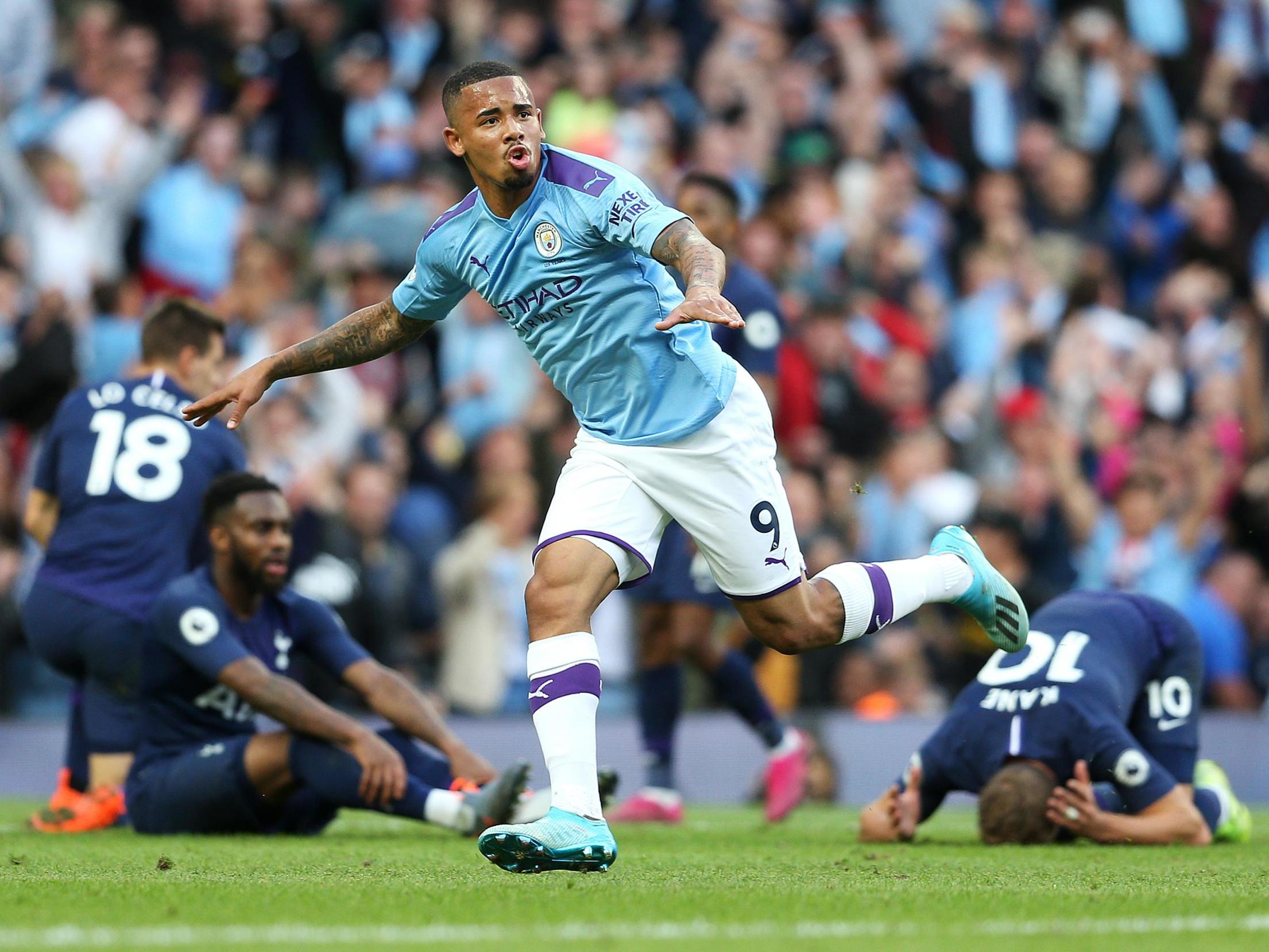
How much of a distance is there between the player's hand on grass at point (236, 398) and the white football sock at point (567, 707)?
120 centimetres

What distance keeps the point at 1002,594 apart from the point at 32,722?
250 inches

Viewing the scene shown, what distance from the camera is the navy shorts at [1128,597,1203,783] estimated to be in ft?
24.5

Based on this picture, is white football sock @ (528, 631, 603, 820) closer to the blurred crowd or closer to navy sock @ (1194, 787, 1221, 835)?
navy sock @ (1194, 787, 1221, 835)

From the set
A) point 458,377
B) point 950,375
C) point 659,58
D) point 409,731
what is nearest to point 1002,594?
point 409,731

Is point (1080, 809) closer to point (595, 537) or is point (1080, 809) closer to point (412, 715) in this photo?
point (595, 537)

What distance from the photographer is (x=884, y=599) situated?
608cm

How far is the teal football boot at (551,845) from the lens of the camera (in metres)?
5.21

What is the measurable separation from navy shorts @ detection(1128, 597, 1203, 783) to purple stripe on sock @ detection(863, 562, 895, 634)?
1841 mm

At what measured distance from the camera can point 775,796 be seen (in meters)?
8.72

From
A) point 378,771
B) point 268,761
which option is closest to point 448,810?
point 378,771

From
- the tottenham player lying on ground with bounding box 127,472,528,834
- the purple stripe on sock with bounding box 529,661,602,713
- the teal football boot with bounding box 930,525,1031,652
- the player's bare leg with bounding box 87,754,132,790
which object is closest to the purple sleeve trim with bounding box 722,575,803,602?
the purple stripe on sock with bounding box 529,661,602,713

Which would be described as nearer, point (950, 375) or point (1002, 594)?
point (1002, 594)

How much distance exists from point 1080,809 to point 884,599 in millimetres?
1418

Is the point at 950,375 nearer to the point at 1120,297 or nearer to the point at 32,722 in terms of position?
the point at 1120,297
